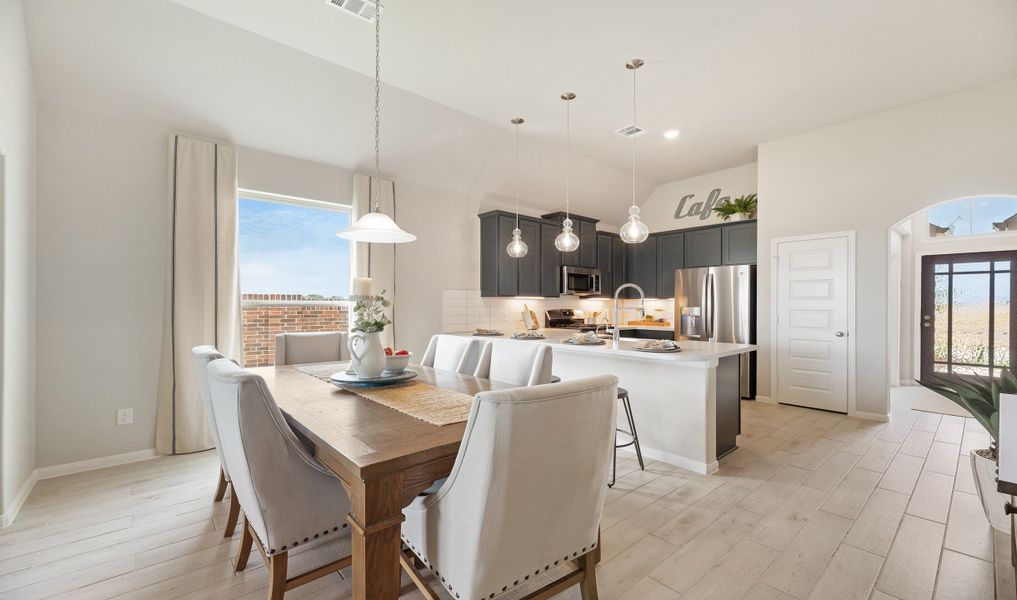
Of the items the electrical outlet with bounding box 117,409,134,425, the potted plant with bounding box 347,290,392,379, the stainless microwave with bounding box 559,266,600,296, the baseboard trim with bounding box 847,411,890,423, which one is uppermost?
the stainless microwave with bounding box 559,266,600,296

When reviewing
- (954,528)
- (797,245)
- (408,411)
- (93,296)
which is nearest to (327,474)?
(408,411)

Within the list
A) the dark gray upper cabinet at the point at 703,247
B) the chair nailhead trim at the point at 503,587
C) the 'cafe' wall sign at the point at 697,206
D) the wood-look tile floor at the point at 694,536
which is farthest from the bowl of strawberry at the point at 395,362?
the 'cafe' wall sign at the point at 697,206

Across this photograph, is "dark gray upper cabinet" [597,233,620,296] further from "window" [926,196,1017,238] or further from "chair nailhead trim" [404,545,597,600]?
"chair nailhead trim" [404,545,597,600]

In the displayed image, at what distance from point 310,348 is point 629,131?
150 inches

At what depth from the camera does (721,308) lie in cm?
528

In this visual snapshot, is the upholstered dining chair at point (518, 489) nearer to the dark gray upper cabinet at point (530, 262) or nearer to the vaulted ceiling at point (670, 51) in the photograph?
the vaulted ceiling at point (670, 51)

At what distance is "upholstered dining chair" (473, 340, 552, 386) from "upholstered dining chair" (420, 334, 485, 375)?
3.5 inches

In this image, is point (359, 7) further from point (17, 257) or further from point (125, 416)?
point (125, 416)

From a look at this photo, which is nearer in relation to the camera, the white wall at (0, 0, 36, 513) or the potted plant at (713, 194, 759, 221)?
the white wall at (0, 0, 36, 513)

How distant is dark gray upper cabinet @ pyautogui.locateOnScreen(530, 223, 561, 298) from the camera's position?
5727 millimetres

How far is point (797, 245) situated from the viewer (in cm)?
474

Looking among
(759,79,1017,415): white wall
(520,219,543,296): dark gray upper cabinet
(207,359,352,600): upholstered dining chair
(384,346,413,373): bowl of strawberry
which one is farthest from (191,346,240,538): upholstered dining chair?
(759,79,1017,415): white wall

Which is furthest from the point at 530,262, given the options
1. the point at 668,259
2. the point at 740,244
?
the point at 740,244

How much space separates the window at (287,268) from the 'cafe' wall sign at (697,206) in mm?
4773
